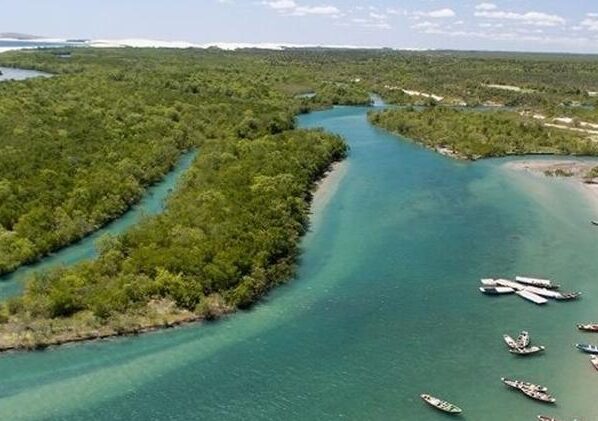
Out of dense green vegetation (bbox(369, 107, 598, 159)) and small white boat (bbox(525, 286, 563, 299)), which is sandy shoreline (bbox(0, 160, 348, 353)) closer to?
small white boat (bbox(525, 286, 563, 299))

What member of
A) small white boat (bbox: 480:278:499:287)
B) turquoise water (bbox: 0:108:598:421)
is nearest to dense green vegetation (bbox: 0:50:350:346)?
turquoise water (bbox: 0:108:598:421)

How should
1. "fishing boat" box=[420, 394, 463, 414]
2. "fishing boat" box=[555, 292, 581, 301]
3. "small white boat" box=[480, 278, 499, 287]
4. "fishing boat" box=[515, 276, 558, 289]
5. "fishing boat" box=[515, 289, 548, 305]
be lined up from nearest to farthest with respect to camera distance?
"fishing boat" box=[420, 394, 463, 414] → "fishing boat" box=[515, 289, 548, 305] → "fishing boat" box=[555, 292, 581, 301] → "fishing boat" box=[515, 276, 558, 289] → "small white boat" box=[480, 278, 499, 287]

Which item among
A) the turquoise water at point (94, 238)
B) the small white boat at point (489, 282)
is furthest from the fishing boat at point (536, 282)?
the turquoise water at point (94, 238)

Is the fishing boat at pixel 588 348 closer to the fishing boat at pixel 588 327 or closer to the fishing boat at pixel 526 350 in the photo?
the fishing boat at pixel 588 327

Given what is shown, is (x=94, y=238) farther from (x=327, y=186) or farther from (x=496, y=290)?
(x=496, y=290)

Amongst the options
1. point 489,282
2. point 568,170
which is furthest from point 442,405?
point 568,170

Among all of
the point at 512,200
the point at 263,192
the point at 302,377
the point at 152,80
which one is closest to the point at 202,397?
the point at 302,377

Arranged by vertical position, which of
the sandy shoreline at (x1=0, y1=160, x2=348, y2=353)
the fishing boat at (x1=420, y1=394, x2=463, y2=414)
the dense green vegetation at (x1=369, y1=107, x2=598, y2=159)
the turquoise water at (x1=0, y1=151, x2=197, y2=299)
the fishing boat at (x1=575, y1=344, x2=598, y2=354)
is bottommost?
the fishing boat at (x1=420, y1=394, x2=463, y2=414)
